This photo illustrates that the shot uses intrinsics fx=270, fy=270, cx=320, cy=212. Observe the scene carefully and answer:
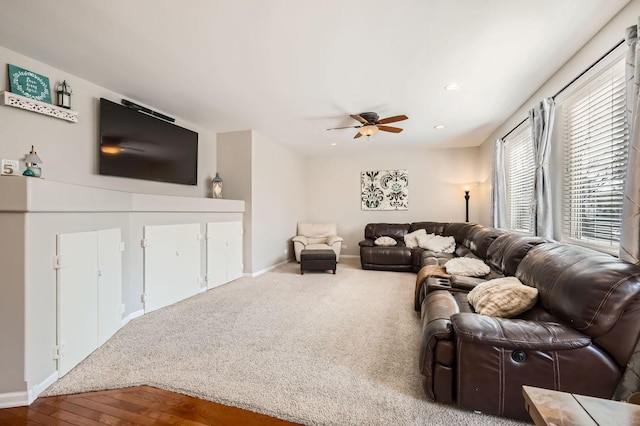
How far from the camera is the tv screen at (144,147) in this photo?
2.98 meters

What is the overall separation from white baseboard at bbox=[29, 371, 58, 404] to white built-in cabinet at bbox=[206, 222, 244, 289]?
6.93ft

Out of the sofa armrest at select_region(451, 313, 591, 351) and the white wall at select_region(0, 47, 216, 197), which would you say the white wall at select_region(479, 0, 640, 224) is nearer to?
the sofa armrest at select_region(451, 313, 591, 351)

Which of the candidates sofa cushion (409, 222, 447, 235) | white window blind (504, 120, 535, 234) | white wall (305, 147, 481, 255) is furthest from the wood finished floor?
white wall (305, 147, 481, 255)

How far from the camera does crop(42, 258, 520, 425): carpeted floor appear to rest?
156cm

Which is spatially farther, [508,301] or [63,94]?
[63,94]

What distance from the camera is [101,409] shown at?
1.57m

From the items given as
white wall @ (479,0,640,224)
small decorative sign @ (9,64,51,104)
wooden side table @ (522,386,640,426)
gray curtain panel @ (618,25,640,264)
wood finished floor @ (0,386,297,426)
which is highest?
white wall @ (479,0,640,224)

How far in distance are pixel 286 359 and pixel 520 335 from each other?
1.53 metres

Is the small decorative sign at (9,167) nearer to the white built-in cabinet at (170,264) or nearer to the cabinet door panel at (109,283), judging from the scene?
the cabinet door panel at (109,283)

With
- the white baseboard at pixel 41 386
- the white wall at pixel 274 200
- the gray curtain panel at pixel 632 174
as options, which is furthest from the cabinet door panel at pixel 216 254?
the gray curtain panel at pixel 632 174

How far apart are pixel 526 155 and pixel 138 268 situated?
16.4ft

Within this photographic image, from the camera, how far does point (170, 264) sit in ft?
11.0

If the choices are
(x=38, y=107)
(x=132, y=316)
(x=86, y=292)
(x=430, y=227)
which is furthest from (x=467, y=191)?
(x=38, y=107)

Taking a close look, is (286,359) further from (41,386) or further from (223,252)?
(223,252)
